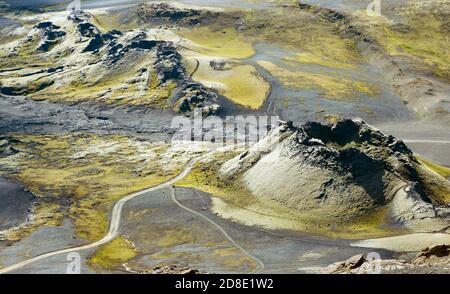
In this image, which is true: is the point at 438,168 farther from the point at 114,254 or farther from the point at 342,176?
the point at 114,254

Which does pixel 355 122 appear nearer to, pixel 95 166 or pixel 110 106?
pixel 95 166

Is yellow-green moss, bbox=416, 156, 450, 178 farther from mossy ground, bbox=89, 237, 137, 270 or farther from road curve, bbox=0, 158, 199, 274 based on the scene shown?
mossy ground, bbox=89, 237, 137, 270

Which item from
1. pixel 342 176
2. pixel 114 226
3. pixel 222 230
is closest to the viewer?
pixel 222 230

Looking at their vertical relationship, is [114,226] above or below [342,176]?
below

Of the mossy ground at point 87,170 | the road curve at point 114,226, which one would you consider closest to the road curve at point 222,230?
the road curve at point 114,226

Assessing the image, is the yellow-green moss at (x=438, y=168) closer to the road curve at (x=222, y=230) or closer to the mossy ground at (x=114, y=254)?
the road curve at (x=222, y=230)

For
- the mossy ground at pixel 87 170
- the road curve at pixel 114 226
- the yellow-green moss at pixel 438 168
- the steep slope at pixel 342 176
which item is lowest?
the mossy ground at pixel 87 170

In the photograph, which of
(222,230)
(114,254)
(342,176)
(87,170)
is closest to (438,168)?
(342,176)

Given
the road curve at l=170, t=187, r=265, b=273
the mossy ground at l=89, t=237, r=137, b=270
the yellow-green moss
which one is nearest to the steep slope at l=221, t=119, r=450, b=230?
the road curve at l=170, t=187, r=265, b=273
